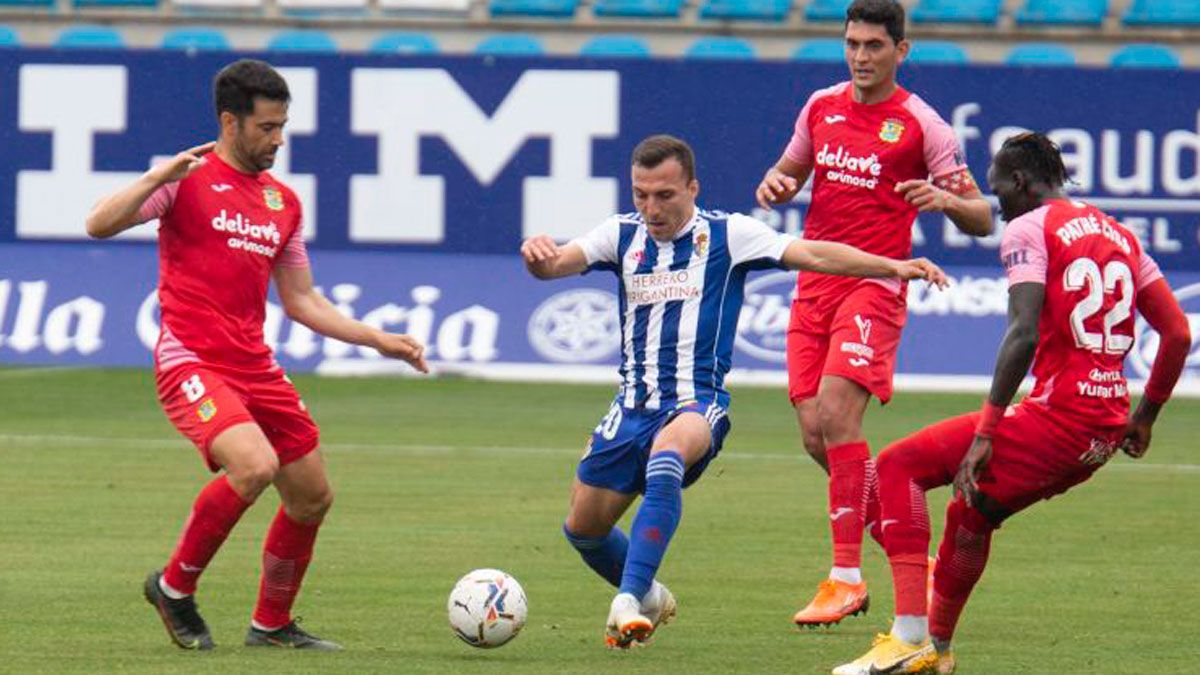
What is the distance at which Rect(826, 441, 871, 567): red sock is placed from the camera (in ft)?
31.4

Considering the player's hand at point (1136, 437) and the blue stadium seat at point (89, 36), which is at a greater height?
the player's hand at point (1136, 437)

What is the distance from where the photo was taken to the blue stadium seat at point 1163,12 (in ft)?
86.5

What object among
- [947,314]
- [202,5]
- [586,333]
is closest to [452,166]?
[586,333]

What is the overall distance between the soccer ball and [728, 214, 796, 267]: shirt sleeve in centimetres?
151

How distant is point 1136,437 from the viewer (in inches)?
322

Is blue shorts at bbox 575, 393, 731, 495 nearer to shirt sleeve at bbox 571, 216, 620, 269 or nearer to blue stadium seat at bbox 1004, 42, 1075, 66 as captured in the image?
shirt sleeve at bbox 571, 216, 620, 269

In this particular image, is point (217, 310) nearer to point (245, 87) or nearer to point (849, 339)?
point (245, 87)

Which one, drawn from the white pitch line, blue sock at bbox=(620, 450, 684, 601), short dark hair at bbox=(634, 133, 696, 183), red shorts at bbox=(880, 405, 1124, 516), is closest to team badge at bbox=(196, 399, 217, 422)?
blue sock at bbox=(620, 450, 684, 601)

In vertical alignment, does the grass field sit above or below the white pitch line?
above

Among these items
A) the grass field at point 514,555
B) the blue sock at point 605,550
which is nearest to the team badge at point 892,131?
the grass field at point 514,555

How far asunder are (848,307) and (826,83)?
38.6 feet

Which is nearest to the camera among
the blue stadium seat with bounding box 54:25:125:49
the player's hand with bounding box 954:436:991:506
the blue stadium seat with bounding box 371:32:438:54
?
the player's hand with bounding box 954:436:991:506

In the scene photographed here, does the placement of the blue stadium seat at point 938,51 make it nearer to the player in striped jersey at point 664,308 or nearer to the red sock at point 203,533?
the player in striped jersey at point 664,308

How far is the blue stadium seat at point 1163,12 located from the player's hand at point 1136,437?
18998 mm
